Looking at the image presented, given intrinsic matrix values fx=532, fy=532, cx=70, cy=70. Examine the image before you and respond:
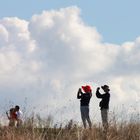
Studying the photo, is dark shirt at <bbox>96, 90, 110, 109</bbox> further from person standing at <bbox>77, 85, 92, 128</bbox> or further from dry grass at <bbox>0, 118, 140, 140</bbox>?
dry grass at <bbox>0, 118, 140, 140</bbox>

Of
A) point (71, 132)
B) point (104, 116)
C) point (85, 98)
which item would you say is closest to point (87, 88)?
point (85, 98)

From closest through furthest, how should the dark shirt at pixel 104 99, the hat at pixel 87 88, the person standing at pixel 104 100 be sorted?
the person standing at pixel 104 100, the dark shirt at pixel 104 99, the hat at pixel 87 88

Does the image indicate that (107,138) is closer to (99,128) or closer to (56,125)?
(99,128)

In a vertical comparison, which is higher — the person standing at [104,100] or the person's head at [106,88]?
the person's head at [106,88]

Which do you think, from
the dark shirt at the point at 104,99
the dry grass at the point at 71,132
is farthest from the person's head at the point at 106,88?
the dry grass at the point at 71,132

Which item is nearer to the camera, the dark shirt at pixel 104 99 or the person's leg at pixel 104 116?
the person's leg at pixel 104 116

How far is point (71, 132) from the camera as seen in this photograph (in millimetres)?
14047

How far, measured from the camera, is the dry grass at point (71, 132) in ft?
42.4

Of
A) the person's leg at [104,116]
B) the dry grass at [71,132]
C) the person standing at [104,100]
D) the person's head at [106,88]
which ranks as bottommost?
the dry grass at [71,132]

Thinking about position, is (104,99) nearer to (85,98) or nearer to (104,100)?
(104,100)

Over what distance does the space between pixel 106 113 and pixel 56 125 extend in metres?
2.22

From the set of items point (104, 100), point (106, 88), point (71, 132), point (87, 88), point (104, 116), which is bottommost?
point (71, 132)

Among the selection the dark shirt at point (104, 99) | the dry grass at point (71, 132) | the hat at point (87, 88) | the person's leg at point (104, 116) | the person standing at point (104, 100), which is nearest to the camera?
the dry grass at point (71, 132)

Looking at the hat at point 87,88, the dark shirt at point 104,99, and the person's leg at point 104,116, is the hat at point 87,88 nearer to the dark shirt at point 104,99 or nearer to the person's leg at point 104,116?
the dark shirt at point 104,99
